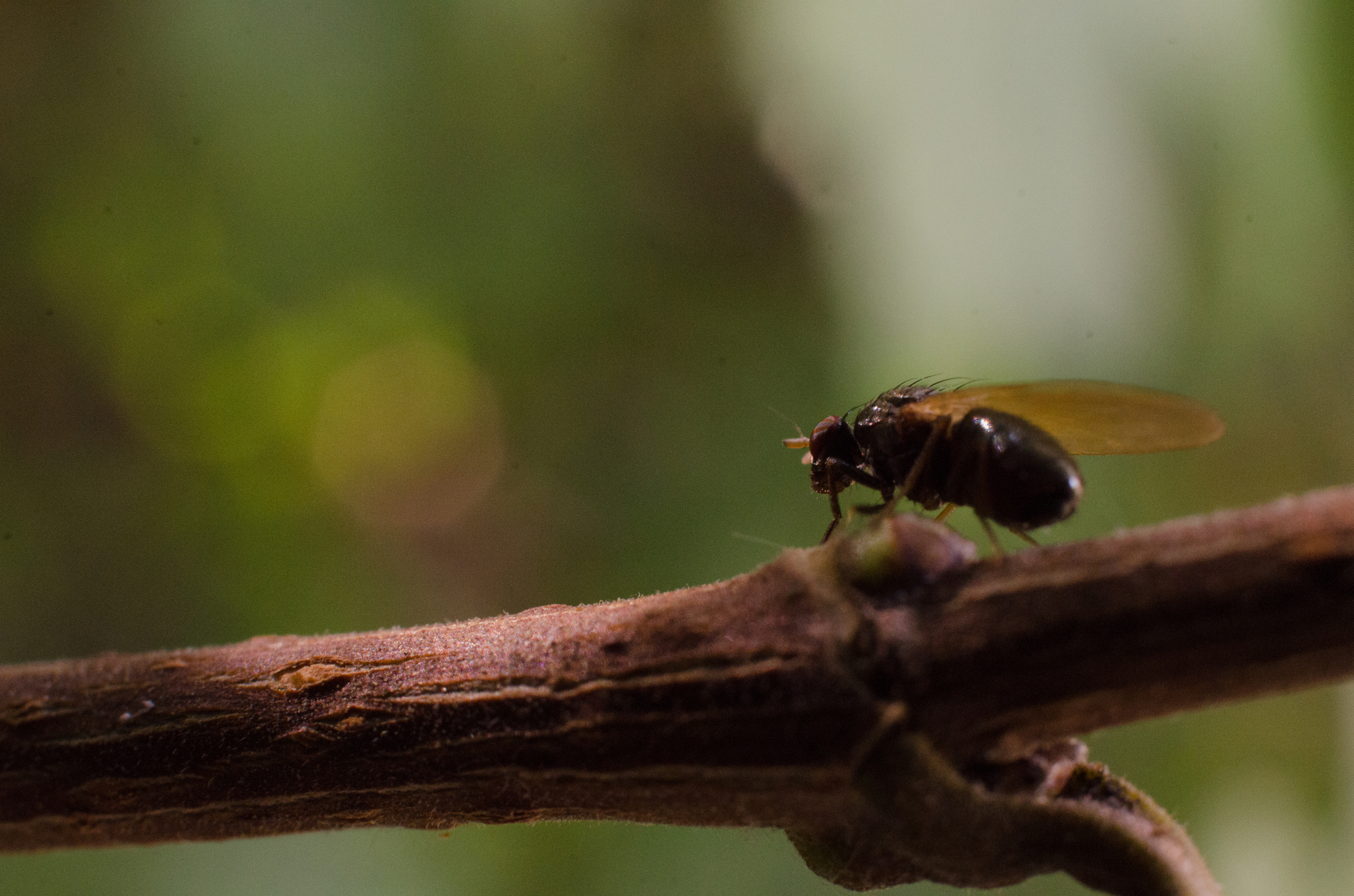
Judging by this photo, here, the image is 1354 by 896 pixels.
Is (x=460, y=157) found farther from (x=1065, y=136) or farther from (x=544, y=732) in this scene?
(x=544, y=732)

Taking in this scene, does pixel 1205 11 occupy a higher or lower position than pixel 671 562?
higher

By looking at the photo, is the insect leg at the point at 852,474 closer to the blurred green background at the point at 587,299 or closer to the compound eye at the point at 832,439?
the compound eye at the point at 832,439

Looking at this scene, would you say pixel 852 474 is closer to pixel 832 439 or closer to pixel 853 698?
pixel 832 439

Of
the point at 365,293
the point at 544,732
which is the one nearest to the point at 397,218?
the point at 365,293

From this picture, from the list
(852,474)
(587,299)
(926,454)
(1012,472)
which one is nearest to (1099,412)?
(1012,472)

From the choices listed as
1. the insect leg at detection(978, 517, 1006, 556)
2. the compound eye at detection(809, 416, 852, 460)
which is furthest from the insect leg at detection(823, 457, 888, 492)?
the insect leg at detection(978, 517, 1006, 556)

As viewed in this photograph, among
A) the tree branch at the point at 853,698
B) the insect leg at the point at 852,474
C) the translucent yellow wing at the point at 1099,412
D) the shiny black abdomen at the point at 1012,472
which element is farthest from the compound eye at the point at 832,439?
the tree branch at the point at 853,698
